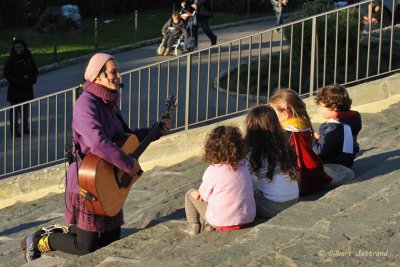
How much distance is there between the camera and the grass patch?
74.1ft

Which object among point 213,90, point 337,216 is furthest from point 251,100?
point 337,216

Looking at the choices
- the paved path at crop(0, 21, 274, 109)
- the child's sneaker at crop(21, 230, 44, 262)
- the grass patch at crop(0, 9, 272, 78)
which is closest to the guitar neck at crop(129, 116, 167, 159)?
the child's sneaker at crop(21, 230, 44, 262)

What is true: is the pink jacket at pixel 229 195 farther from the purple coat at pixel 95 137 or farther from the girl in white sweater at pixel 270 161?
the purple coat at pixel 95 137

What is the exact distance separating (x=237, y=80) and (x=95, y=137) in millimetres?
5577

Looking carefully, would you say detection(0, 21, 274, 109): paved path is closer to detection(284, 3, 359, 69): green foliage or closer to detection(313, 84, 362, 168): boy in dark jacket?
detection(284, 3, 359, 69): green foliage

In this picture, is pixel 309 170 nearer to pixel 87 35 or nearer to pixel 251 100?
pixel 251 100

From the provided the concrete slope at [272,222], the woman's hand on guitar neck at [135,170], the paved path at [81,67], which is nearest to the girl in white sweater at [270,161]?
the concrete slope at [272,222]

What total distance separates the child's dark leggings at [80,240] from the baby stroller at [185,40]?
13.6 metres

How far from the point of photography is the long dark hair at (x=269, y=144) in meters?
6.56

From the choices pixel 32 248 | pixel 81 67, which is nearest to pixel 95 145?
pixel 32 248

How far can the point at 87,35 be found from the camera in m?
26.1

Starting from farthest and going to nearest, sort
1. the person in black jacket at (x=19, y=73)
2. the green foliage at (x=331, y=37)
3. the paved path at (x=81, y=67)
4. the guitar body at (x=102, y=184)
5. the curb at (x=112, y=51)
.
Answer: the curb at (x=112, y=51), the paved path at (x=81, y=67), the person in black jacket at (x=19, y=73), the green foliage at (x=331, y=37), the guitar body at (x=102, y=184)

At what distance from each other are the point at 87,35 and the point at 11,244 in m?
18.1

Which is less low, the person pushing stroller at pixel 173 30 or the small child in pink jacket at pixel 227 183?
the small child in pink jacket at pixel 227 183
